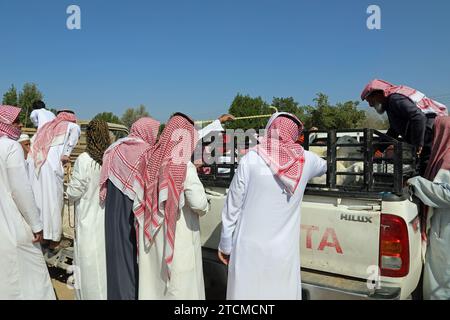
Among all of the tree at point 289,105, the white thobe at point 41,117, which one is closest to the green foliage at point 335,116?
the tree at point 289,105

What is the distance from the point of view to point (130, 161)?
305 cm

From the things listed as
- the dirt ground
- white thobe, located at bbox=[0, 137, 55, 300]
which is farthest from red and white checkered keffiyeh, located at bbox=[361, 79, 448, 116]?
the dirt ground

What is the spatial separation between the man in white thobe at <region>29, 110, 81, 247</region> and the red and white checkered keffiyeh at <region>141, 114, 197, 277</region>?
7.17ft

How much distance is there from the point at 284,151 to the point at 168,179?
0.82 meters

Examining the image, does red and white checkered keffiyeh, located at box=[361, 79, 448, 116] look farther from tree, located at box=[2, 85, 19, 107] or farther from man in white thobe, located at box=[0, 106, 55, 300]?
tree, located at box=[2, 85, 19, 107]

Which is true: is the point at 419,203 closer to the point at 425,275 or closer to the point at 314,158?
the point at 425,275

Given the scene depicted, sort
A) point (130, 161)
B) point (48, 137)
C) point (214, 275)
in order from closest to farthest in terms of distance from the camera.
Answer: point (130, 161) → point (214, 275) → point (48, 137)

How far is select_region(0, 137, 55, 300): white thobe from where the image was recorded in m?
2.79

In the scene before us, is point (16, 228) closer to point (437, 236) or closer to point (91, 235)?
point (91, 235)

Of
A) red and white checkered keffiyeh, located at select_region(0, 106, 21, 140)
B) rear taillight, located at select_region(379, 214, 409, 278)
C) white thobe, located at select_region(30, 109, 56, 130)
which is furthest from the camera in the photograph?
white thobe, located at select_region(30, 109, 56, 130)

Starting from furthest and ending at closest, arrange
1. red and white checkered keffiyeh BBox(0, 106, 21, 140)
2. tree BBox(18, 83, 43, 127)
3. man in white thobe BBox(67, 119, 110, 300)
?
tree BBox(18, 83, 43, 127) < man in white thobe BBox(67, 119, 110, 300) < red and white checkered keffiyeh BBox(0, 106, 21, 140)

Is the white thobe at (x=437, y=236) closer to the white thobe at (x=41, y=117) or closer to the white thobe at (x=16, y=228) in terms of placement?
the white thobe at (x=16, y=228)

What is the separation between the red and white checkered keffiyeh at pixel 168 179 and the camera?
2680mm

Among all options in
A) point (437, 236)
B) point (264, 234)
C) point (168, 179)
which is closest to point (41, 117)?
point (168, 179)
